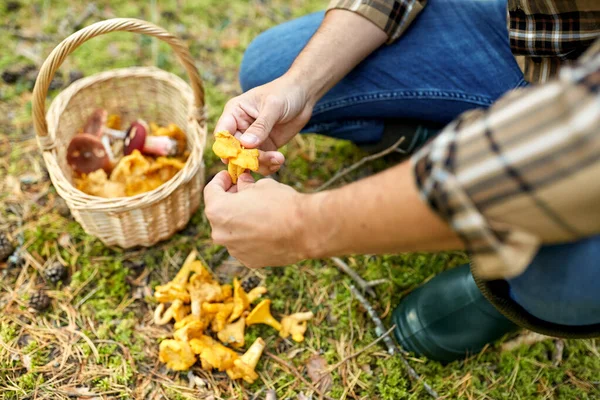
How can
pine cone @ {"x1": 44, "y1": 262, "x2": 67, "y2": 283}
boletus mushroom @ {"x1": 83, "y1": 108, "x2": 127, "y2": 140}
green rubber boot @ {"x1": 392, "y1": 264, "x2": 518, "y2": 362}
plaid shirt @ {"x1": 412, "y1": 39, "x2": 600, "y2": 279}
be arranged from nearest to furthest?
1. plaid shirt @ {"x1": 412, "y1": 39, "x2": 600, "y2": 279}
2. green rubber boot @ {"x1": 392, "y1": 264, "x2": 518, "y2": 362}
3. pine cone @ {"x1": 44, "y1": 262, "x2": 67, "y2": 283}
4. boletus mushroom @ {"x1": 83, "y1": 108, "x2": 127, "y2": 140}

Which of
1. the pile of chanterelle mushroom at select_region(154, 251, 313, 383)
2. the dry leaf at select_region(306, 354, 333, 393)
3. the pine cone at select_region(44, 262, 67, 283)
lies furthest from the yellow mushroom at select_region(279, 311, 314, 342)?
the pine cone at select_region(44, 262, 67, 283)

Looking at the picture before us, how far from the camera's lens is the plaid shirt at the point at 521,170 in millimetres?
871

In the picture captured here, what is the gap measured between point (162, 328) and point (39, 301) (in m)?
0.56

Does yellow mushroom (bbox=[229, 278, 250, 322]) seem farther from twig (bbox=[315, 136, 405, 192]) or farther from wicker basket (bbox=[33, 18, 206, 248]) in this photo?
twig (bbox=[315, 136, 405, 192])

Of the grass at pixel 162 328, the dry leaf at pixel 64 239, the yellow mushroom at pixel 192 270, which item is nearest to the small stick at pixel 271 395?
the grass at pixel 162 328

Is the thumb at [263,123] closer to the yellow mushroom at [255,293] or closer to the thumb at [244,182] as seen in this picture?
the thumb at [244,182]

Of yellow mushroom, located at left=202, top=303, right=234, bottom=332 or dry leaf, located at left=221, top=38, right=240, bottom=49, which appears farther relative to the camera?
dry leaf, located at left=221, top=38, right=240, bottom=49

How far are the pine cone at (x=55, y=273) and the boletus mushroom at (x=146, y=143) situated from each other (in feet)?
2.16

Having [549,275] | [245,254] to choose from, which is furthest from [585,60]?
[245,254]

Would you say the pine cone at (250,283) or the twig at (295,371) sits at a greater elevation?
the pine cone at (250,283)

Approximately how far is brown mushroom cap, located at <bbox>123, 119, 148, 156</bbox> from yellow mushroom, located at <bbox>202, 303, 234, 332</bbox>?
36.6 inches

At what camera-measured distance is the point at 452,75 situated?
219 cm

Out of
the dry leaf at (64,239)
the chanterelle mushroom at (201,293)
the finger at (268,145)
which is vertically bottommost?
the dry leaf at (64,239)

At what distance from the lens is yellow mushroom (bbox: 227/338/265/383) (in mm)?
1927
